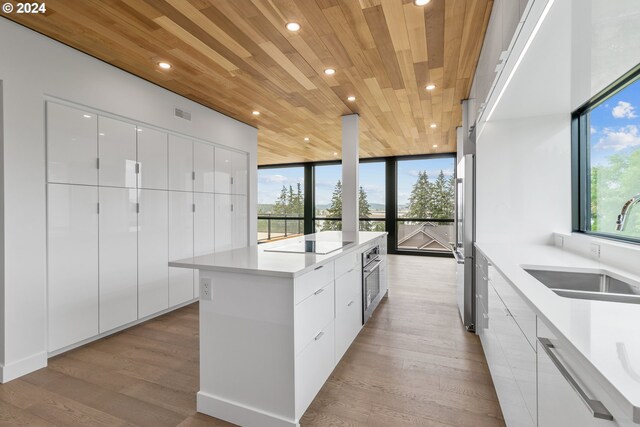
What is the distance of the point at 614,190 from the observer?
2.28m

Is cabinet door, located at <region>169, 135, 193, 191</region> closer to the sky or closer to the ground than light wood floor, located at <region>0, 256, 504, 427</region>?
closer to the sky

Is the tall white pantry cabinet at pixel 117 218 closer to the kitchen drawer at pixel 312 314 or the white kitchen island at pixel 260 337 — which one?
the white kitchen island at pixel 260 337

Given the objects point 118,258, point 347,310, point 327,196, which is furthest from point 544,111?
point 327,196

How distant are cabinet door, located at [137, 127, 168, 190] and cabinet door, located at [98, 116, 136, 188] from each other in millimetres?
85

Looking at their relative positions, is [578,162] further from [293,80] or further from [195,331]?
[195,331]

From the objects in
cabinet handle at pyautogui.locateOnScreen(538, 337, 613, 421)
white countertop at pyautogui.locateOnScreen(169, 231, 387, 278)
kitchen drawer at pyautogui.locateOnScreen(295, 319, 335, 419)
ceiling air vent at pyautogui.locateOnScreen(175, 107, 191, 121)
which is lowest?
kitchen drawer at pyautogui.locateOnScreen(295, 319, 335, 419)

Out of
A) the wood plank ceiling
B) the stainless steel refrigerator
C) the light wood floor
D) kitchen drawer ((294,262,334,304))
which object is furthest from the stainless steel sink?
the wood plank ceiling

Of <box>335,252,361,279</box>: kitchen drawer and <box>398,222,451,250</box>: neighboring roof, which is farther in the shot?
<box>398,222,451,250</box>: neighboring roof

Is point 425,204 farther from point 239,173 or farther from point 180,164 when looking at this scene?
point 180,164

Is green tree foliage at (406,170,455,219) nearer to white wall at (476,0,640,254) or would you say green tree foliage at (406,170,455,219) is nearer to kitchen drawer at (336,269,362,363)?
white wall at (476,0,640,254)

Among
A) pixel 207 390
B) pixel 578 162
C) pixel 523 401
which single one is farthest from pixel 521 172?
pixel 207 390

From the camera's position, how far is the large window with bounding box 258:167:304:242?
30.6 feet

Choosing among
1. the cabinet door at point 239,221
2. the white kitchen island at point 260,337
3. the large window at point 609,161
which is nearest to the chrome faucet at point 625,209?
the large window at point 609,161

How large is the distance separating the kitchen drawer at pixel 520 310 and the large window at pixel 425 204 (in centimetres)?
617
